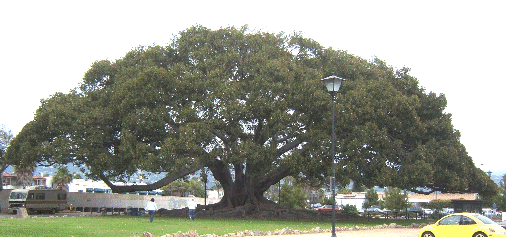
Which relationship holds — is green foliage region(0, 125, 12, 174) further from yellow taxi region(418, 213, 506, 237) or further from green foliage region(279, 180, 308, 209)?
yellow taxi region(418, 213, 506, 237)

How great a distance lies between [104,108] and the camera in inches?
1334

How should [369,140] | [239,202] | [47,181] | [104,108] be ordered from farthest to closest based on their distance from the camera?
[47,181] → [239,202] → [104,108] → [369,140]

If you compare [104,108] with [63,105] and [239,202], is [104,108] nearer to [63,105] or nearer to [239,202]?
[63,105]

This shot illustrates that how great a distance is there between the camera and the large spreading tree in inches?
1174

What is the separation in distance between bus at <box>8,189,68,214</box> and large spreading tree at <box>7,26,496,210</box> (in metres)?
5.92

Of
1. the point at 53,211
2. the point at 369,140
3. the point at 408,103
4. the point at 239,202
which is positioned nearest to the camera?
the point at 369,140

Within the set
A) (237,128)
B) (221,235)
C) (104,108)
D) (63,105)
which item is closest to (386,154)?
(237,128)

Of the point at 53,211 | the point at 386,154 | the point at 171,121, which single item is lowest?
the point at 53,211

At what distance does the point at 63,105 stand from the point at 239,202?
1418cm

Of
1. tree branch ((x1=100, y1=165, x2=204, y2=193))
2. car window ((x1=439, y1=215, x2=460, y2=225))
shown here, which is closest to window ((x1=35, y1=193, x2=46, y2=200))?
tree branch ((x1=100, y1=165, x2=204, y2=193))

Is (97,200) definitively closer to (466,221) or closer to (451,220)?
(451,220)

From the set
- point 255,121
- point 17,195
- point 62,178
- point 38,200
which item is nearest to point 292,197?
point 255,121

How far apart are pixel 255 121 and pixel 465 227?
54.7ft

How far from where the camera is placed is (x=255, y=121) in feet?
107
